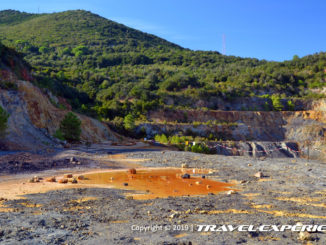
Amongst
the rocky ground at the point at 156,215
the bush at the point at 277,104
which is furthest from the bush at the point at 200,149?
the bush at the point at 277,104

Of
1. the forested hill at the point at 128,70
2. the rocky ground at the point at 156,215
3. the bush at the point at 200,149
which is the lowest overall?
the bush at the point at 200,149

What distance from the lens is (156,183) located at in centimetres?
1084

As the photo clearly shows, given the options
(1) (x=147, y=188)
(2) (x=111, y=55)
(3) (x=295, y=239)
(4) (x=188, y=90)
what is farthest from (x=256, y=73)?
(3) (x=295, y=239)

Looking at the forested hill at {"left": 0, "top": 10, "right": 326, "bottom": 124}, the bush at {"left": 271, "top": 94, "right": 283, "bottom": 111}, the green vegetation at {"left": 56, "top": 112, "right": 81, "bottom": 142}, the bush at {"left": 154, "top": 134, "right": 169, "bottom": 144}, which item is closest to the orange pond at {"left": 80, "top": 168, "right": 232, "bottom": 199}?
the green vegetation at {"left": 56, "top": 112, "right": 81, "bottom": 142}

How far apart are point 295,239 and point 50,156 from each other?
13297 mm

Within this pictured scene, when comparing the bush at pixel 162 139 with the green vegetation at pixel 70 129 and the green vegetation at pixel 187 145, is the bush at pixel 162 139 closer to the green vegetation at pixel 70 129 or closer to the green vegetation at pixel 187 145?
the green vegetation at pixel 187 145

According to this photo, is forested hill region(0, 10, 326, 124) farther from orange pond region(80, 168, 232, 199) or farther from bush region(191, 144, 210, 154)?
orange pond region(80, 168, 232, 199)

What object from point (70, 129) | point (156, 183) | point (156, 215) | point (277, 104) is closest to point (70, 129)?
point (70, 129)

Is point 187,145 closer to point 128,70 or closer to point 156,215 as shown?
point 156,215

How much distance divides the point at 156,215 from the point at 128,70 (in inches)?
2399

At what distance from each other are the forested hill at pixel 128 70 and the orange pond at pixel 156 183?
1036 inches

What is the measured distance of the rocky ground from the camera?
473cm

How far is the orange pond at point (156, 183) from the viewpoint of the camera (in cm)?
920

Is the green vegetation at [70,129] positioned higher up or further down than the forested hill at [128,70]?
further down
